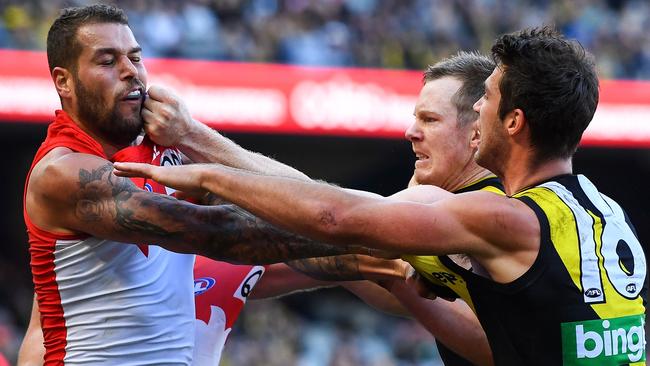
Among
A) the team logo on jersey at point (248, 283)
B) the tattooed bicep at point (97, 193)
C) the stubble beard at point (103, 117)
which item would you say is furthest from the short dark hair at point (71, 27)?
the team logo on jersey at point (248, 283)

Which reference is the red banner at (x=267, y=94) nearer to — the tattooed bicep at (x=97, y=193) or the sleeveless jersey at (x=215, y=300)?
the sleeveless jersey at (x=215, y=300)

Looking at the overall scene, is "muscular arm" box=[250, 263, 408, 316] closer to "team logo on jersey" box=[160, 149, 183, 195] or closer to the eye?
"team logo on jersey" box=[160, 149, 183, 195]

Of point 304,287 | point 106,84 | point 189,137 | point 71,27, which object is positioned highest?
point 71,27

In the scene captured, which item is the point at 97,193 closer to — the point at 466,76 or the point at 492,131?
the point at 492,131

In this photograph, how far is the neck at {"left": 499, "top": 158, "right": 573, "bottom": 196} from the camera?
12.2 feet

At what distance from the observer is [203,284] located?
17.5ft

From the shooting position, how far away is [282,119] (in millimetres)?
13602

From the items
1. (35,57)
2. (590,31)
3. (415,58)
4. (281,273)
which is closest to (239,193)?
(281,273)

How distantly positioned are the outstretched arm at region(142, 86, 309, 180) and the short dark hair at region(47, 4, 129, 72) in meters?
0.34

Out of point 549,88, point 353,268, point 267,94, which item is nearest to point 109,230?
point 353,268

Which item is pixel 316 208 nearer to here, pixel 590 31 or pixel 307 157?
pixel 307 157

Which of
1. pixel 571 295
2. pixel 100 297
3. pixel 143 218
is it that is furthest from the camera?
pixel 100 297

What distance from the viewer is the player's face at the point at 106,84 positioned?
4504 millimetres

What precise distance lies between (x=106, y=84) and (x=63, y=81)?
0.77 ft
